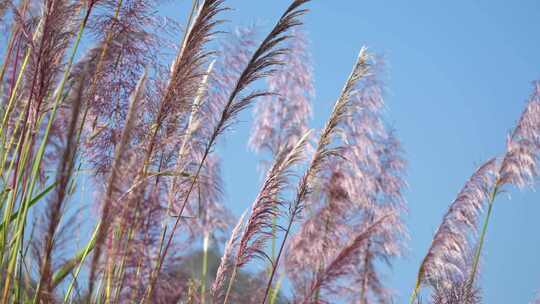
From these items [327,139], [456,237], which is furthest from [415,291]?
[327,139]

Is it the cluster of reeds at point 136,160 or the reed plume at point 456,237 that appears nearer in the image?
the cluster of reeds at point 136,160

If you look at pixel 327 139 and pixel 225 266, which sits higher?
pixel 327 139

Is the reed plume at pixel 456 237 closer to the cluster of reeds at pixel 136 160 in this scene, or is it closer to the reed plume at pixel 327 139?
the cluster of reeds at pixel 136 160

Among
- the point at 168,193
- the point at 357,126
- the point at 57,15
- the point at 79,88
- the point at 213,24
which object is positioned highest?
the point at 357,126

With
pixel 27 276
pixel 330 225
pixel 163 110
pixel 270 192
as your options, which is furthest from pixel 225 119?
pixel 330 225

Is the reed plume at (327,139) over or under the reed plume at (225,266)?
over

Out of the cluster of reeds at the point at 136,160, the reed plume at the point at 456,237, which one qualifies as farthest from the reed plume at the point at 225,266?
the reed plume at the point at 456,237

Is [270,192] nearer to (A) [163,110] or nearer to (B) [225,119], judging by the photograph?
(B) [225,119]

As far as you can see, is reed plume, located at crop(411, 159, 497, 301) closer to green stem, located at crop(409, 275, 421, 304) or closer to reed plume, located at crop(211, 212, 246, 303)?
green stem, located at crop(409, 275, 421, 304)

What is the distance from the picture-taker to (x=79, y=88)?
1.48 metres

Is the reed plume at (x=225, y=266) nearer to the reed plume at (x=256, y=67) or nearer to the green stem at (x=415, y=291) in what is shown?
the reed plume at (x=256, y=67)

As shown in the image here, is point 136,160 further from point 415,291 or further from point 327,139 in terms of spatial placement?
point 415,291

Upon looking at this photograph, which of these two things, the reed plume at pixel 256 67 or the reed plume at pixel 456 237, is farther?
the reed plume at pixel 456 237

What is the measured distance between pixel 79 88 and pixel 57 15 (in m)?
1.06
